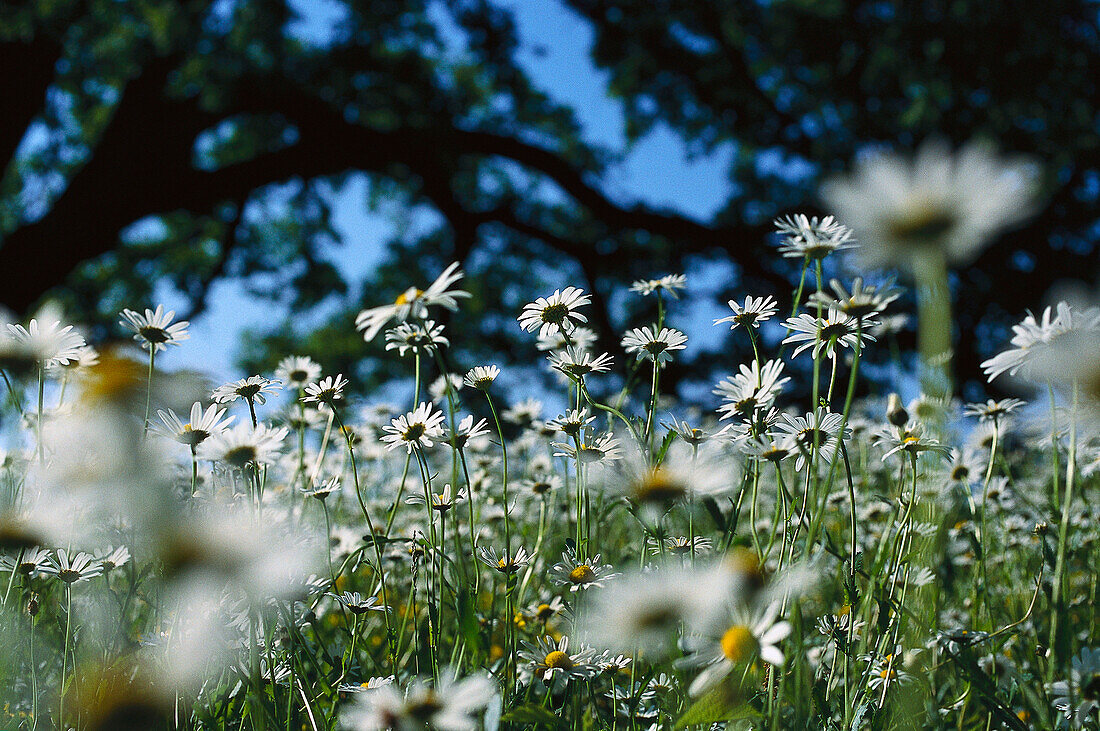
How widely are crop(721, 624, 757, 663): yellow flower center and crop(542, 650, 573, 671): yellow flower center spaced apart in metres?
0.29

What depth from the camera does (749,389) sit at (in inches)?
29.6

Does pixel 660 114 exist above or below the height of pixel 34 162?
above

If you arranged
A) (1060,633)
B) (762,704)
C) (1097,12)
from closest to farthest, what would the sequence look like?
(1060,633) < (762,704) < (1097,12)

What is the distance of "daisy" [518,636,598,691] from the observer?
65cm

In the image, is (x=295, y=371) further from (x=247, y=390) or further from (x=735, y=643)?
(x=735, y=643)

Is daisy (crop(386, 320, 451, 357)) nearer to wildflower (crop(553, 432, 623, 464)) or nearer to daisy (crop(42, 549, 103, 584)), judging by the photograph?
wildflower (crop(553, 432, 623, 464))

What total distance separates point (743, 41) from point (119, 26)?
542cm

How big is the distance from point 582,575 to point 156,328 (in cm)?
59

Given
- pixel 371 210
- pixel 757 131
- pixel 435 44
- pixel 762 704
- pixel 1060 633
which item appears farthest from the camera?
pixel 371 210

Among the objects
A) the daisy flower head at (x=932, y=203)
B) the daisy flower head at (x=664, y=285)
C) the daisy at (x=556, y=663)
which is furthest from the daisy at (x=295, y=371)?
the daisy flower head at (x=932, y=203)

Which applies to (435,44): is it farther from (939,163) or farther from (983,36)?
(939,163)

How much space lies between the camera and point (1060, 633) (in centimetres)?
50

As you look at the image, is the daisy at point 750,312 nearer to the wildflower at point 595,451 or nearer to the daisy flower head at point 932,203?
the wildflower at point 595,451

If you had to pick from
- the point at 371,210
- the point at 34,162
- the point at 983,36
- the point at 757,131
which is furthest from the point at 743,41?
the point at 34,162
